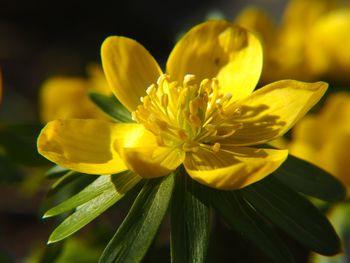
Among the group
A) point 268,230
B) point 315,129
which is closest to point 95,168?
point 268,230

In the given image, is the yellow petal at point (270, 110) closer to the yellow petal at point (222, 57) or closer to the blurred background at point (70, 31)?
the yellow petal at point (222, 57)

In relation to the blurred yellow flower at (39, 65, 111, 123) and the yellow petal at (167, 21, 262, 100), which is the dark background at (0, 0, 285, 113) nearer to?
the blurred yellow flower at (39, 65, 111, 123)

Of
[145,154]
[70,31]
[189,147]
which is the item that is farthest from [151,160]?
[70,31]

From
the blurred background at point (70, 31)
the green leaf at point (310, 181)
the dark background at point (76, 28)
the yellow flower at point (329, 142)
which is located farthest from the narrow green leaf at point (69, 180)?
the dark background at point (76, 28)

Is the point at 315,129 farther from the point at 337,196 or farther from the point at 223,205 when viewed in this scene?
the point at 223,205

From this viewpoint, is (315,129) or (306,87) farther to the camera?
(315,129)

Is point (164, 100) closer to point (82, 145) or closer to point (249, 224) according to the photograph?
point (82, 145)

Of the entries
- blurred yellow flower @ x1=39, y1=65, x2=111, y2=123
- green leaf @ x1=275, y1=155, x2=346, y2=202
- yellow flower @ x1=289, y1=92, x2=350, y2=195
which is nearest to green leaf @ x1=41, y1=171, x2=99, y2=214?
green leaf @ x1=275, y1=155, x2=346, y2=202
